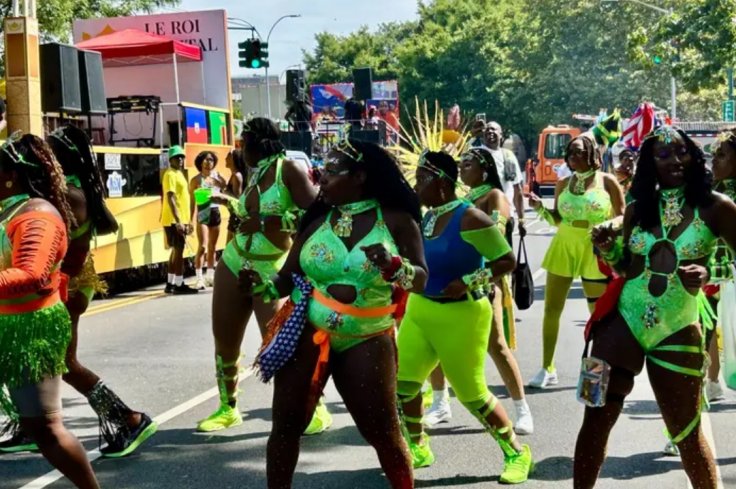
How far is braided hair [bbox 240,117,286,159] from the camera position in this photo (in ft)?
22.3

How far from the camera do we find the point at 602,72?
57.3 m

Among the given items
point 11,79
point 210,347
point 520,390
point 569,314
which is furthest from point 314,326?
point 11,79

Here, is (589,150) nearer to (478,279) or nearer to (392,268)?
(478,279)

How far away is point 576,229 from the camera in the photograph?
8.30 metres

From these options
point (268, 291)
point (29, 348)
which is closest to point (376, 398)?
point (268, 291)

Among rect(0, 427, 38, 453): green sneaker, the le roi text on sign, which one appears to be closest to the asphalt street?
rect(0, 427, 38, 453): green sneaker

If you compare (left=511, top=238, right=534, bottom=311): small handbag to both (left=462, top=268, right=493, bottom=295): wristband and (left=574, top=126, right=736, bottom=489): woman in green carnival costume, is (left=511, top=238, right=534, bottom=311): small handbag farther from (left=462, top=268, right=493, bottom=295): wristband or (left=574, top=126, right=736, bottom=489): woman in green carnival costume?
(left=574, top=126, right=736, bottom=489): woman in green carnival costume

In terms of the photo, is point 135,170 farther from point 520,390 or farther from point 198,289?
point 520,390

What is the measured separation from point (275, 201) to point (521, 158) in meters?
57.1

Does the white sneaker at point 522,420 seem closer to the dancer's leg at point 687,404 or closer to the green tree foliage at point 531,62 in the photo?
the dancer's leg at point 687,404

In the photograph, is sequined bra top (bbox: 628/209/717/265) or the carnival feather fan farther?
the carnival feather fan

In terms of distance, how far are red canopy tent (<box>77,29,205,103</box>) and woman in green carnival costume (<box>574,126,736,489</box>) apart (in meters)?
15.6

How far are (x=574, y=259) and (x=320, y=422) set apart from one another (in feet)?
7.53

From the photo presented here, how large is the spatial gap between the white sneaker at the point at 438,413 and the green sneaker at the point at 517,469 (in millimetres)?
1272
